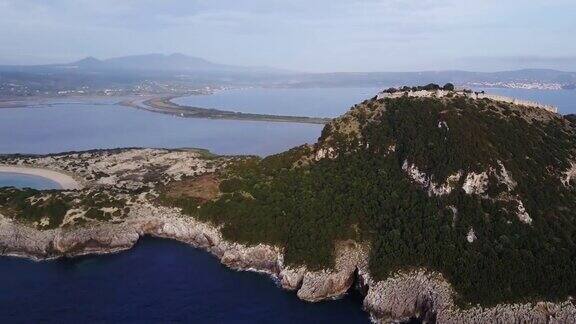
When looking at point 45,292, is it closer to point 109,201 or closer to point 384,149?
point 109,201

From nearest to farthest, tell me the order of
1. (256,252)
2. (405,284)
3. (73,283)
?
(405,284) → (73,283) → (256,252)

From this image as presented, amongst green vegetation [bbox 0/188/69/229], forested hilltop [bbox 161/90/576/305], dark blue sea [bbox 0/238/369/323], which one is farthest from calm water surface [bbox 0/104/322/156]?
dark blue sea [bbox 0/238/369/323]

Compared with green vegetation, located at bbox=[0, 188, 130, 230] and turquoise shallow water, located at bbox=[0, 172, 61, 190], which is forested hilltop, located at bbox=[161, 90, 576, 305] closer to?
green vegetation, located at bbox=[0, 188, 130, 230]

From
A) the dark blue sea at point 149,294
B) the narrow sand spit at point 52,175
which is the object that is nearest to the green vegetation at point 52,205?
the dark blue sea at point 149,294

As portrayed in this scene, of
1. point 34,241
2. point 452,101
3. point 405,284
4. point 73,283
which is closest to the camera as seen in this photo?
point 405,284

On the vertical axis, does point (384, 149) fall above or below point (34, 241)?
above

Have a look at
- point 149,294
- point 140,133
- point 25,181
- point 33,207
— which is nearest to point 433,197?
point 149,294

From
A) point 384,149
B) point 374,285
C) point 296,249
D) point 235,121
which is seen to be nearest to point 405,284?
point 374,285
